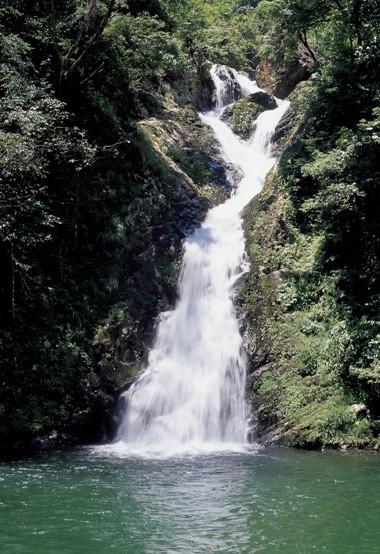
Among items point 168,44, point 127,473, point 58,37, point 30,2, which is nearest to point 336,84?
point 168,44

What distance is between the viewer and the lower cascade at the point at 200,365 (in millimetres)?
15070

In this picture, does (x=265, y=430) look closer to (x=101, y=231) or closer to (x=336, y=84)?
(x=101, y=231)

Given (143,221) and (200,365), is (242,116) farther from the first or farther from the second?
(200,365)

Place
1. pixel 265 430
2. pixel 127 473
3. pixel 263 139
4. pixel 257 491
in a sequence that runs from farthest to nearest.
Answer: pixel 263 139 < pixel 265 430 < pixel 127 473 < pixel 257 491

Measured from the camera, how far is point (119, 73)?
74.0 ft

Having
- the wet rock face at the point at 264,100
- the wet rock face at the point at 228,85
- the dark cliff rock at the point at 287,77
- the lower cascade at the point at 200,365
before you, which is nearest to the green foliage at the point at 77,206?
the lower cascade at the point at 200,365

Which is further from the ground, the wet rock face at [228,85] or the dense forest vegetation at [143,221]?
the wet rock face at [228,85]

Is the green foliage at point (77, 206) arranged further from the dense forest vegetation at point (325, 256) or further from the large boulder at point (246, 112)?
the large boulder at point (246, 112)

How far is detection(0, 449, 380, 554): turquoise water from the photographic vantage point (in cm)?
722

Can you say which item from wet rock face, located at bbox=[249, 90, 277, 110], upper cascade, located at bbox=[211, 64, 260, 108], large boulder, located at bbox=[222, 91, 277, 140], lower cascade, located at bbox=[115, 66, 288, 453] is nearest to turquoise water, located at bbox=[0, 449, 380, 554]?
lower cascade, located at bbox=[115, 66, 288, 453]

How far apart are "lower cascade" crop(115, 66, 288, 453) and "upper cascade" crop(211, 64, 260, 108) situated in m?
12.3

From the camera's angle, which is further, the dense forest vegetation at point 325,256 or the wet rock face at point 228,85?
the wet rock face at point 228,85

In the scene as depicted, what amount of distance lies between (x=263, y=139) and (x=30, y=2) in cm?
1383

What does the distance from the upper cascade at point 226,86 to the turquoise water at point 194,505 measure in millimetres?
26091
